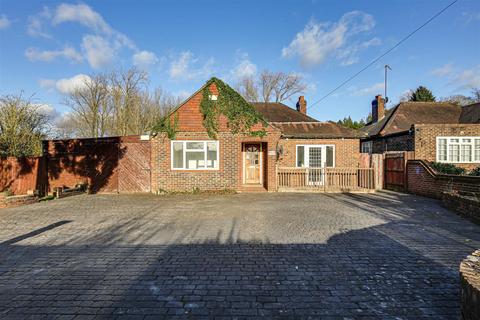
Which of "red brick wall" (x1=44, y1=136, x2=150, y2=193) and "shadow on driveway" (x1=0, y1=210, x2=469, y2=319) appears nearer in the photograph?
"shadow on driveway" (x1=0, y1=210, x2=469, y2=319)

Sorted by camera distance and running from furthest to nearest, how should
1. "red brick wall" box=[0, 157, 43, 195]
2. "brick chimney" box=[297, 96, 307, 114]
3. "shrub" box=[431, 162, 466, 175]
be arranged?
"brick chimney" box=[297, 96, 307, 114], "shrub" box=[431, 162, 466, 175], "red brick wall" box=[0, 157, 43, 195]

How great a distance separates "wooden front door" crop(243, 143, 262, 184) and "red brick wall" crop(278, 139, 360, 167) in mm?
1352

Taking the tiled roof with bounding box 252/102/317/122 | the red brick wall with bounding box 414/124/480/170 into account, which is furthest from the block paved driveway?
the tiled roof with bounding box 252/102/317/122

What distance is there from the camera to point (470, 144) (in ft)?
47.5

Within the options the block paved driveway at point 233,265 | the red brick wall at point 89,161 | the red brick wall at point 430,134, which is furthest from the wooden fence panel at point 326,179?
the red brick wall at point 89,161

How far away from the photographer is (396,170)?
13922mm

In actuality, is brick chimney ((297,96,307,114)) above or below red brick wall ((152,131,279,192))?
above

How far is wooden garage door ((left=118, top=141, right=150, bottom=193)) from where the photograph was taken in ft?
43.8

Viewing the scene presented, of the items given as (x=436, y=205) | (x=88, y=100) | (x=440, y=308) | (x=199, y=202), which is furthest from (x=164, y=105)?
(x=440, y=308)

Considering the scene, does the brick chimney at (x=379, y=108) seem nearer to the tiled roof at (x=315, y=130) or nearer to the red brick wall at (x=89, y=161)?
the tiled roof at (x=315, y=130)

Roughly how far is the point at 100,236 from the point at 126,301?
3.26 metres

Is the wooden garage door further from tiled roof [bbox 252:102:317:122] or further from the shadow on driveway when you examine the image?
tiled roof [bbox 252:102:317:122]

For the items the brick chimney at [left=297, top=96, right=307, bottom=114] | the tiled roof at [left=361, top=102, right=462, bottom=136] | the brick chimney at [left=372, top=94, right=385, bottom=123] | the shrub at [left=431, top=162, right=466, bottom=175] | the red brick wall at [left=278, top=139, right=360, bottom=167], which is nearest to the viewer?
the shrub at [left=431, top=162, right=466, bottom=175]

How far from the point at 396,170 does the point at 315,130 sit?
5014mm
